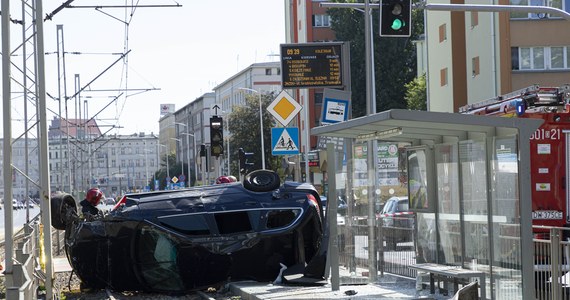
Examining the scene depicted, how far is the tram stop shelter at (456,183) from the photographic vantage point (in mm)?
11711

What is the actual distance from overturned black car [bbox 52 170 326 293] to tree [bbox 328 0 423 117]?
65459 millimetres

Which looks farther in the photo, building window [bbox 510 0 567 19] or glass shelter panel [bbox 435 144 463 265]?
building window [bbox 510 0 567 19]

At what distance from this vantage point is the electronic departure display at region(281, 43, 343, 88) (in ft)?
82.1

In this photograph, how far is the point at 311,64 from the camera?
25531 mm

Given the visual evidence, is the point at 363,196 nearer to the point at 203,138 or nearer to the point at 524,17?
the point at 524,17

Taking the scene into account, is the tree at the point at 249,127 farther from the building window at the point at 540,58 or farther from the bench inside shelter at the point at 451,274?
the bench inside shelter at the point at 451,274

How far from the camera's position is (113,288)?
18.5 meters

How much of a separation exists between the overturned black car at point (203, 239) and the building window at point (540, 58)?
31.4m

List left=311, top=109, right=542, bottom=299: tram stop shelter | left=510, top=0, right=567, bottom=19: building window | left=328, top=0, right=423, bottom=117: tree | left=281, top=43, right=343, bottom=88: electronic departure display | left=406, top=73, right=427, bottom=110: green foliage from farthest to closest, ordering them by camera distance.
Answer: left=328, top=0, right=423, bottom=117: tree
left=406, top=73, right=427, bottom=110: green foliage
left=510, top=0, right=567, bottom=19: building window
left=281, top=43, right=343, bottom=88: electronic departure display
left=311, top=109, right=542, bottom=299: tram stop shelter

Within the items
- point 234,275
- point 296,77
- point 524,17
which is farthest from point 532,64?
point 234,275

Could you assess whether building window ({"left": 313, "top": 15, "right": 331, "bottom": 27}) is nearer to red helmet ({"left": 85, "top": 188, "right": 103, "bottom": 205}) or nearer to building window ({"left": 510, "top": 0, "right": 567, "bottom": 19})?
building window ({"left": 510, "top": 0, "right": 567, "bottom": 19})

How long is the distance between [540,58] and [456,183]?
119 feet

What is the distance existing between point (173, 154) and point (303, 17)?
8622 cm

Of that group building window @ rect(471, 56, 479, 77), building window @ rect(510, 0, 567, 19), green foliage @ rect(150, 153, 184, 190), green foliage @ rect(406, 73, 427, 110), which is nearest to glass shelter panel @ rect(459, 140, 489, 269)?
building window @ rect(510, 0, 567, 19)
